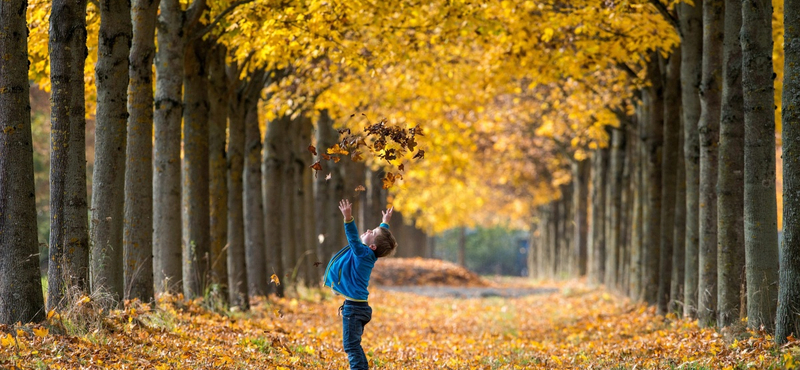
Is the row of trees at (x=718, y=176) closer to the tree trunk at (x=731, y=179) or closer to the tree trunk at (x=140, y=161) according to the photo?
the tree trunk at (x=731, y=179)

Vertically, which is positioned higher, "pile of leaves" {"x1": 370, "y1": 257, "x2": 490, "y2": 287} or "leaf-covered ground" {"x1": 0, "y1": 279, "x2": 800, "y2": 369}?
"leaf-covered ground" {"x1": 0, "y1": 279, "x2": 800, "y2": 369}

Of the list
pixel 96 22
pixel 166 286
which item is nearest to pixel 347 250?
pixel 166 286

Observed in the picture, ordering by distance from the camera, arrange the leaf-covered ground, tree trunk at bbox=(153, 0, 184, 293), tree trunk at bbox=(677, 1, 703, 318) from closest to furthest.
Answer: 1. the leaf-covered ground
2. tree trunk at bbox=(153, 0, 184, 293)
3. tree trunk at bbox=(677, 1, 703, 318)

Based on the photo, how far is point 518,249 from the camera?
10288cm

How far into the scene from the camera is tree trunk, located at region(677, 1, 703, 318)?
11305 millimetres

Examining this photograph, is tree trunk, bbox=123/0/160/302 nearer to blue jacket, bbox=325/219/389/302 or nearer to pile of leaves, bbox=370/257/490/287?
blue jacket, bbox=325/219/389/302

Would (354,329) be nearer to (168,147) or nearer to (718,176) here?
(718,176)

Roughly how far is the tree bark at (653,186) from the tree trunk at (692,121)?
9.56ft

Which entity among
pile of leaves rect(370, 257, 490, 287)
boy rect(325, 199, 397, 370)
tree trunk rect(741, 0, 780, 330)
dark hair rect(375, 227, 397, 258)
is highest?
tree trunk rect(741, 0, 780, 330)

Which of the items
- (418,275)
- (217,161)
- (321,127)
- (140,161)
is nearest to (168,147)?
(140,161)

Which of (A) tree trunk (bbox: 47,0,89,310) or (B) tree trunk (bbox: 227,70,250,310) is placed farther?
(B) tree trunk (bbox: 227,70,250,310)

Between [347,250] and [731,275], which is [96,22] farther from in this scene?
[731,275]

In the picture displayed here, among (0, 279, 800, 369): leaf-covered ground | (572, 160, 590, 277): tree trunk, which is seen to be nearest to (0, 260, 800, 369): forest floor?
(0, 279, 800, 369): leaf-covered ground

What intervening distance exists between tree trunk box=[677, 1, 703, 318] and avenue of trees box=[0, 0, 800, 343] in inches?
1.2
